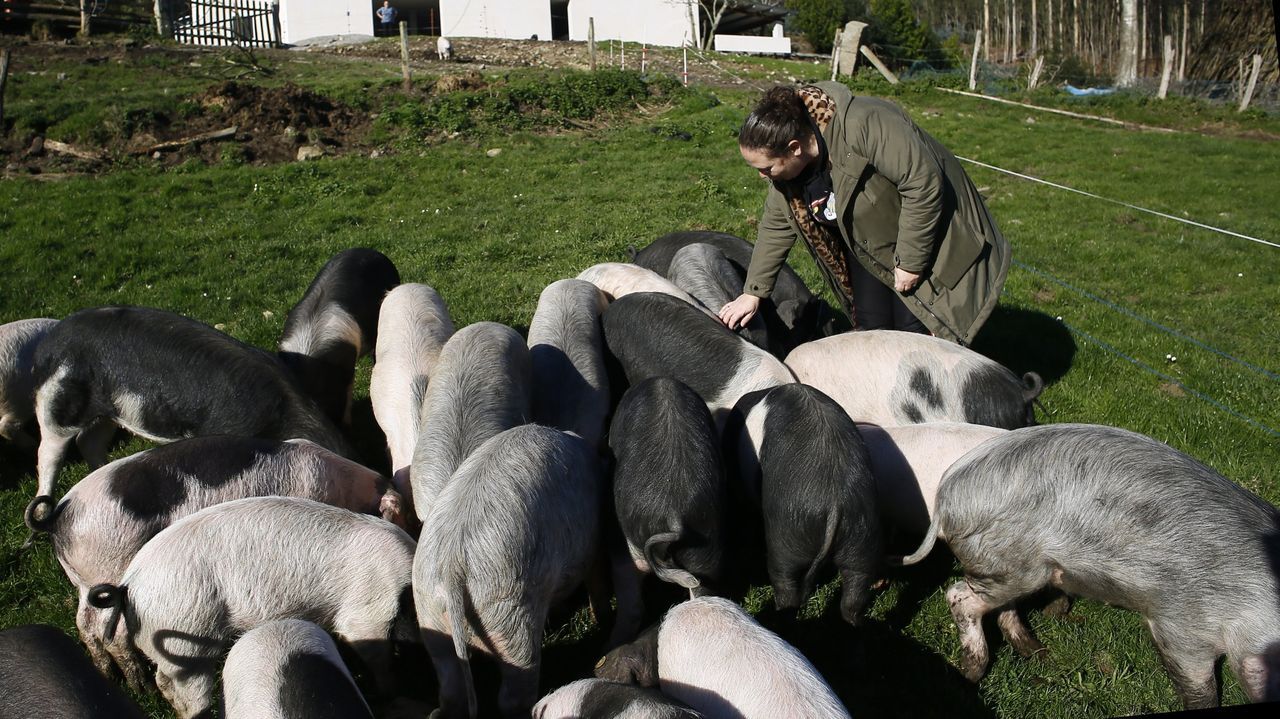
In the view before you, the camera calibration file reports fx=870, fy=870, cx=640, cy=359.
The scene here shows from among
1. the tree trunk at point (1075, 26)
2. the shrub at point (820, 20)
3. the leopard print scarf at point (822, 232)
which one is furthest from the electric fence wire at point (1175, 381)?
the shrub at point (820, 20)

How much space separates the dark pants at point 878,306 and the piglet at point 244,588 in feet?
10.8

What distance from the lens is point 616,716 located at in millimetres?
2740

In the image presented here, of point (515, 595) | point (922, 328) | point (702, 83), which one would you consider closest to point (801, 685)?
point (515, 595)

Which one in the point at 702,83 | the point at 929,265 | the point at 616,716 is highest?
the point at 702,83

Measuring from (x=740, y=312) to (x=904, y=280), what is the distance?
105 cm

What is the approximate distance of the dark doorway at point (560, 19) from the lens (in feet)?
126

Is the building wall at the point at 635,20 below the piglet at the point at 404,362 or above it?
above

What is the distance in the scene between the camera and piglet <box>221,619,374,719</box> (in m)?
2.74

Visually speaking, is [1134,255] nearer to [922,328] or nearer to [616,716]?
[922,328]

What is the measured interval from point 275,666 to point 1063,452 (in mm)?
3117

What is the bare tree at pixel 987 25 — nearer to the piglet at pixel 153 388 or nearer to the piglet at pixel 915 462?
the piglet at pixel 915 462

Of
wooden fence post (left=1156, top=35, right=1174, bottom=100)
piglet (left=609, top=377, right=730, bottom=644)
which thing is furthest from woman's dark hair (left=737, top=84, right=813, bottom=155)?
wooden fence post (left=1156, top=35, right=1174, bottom=100)

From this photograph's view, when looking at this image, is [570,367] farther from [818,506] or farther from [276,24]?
[276,24]

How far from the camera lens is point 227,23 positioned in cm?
2662
